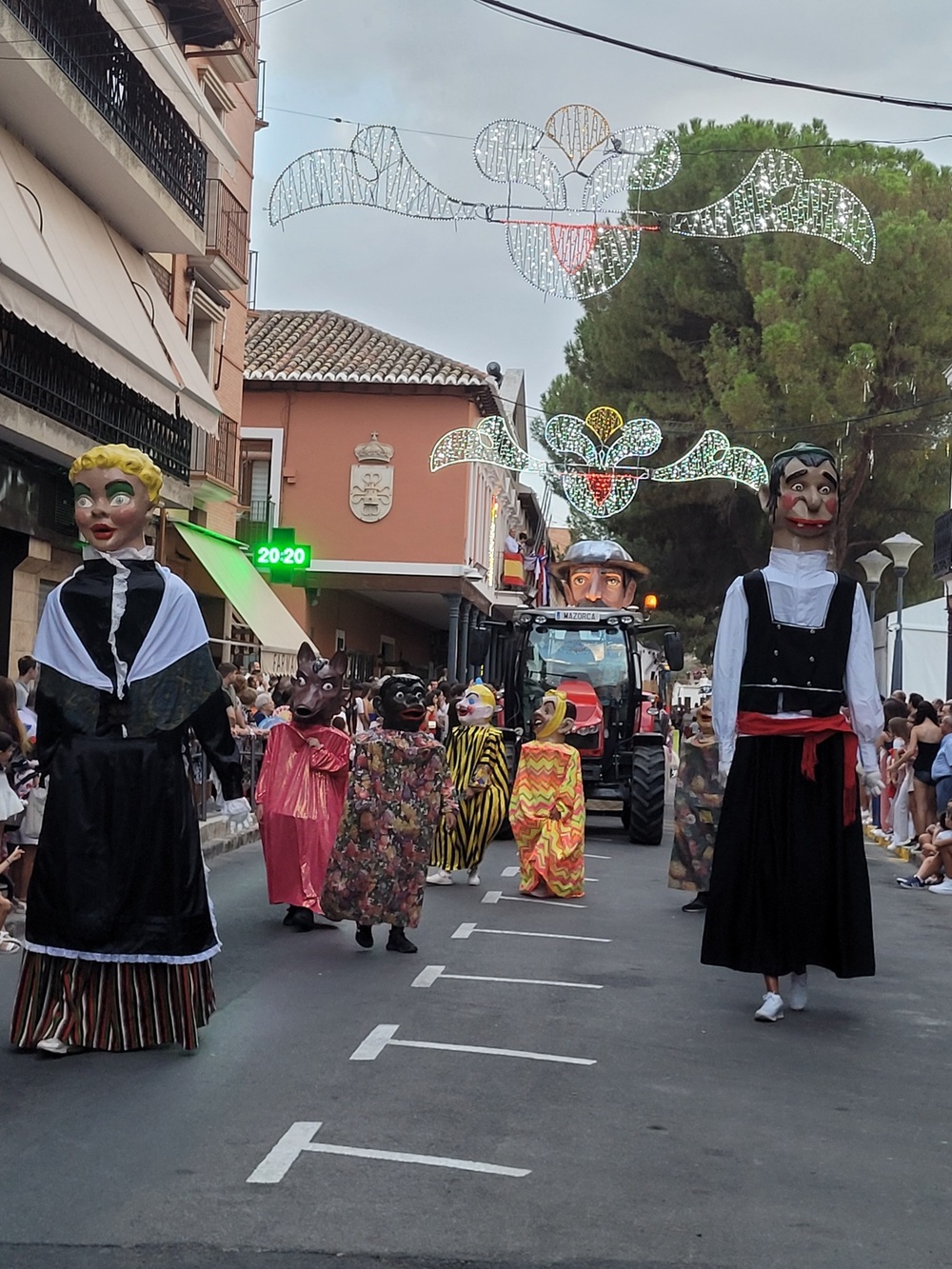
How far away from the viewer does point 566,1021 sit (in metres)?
7.93

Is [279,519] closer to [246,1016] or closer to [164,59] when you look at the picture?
[164,59]

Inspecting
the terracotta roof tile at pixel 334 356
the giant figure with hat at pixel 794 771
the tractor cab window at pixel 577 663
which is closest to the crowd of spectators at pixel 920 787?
the tractor cab window at pixel 577 663

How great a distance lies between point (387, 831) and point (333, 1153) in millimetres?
4279

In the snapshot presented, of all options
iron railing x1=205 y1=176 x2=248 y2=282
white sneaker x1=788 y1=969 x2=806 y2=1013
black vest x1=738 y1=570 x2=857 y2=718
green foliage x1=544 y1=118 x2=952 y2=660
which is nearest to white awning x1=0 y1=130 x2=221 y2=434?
iron railing x1=205 y1=176 x2=248 y2=282

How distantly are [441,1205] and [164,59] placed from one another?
19830mm

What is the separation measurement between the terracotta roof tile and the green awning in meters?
10.2

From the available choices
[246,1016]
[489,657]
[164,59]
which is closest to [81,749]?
[246,1016]

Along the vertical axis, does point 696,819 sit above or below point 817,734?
below

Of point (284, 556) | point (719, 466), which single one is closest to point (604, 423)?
point (719, 466)

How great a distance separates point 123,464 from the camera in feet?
24.2

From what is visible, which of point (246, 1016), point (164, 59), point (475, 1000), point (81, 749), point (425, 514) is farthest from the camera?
point (425, 514)

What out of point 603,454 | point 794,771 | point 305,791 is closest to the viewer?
point 794,771

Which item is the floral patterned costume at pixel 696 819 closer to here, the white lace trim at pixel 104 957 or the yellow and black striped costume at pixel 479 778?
the yellow and black striped costume at pixel 479 778

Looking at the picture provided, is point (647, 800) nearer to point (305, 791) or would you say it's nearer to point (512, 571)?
point (305, 791)
